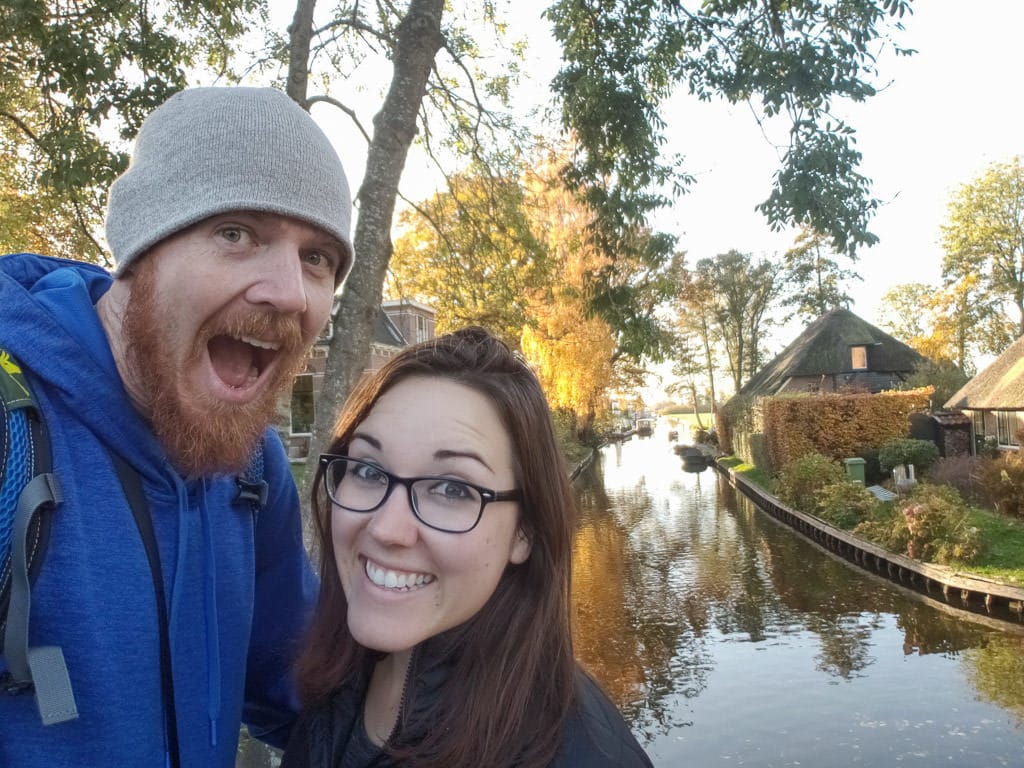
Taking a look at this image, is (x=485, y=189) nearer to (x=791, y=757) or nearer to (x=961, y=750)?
(x=791, y=757)

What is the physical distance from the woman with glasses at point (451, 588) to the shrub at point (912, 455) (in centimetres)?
2267

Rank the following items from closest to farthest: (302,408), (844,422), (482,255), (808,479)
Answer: (482,255)
(808,479)
(844,422)
(302,408)

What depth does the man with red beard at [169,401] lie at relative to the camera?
121 cm

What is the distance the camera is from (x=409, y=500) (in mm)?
1515

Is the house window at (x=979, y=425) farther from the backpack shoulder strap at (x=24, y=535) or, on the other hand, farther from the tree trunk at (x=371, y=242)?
the backpack shoulder strap at (x=24, y=535)

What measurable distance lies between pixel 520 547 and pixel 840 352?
129 ft

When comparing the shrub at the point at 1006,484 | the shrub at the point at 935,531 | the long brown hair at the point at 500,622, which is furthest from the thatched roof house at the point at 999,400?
the long brown hair at the point at 500,622

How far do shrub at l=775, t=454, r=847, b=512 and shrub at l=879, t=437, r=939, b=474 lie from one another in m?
1.65

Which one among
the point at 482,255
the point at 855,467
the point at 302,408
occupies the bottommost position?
the point at 855,467

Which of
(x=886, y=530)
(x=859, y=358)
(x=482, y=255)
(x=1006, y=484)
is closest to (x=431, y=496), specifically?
(x=482, y=255)

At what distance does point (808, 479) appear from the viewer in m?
20.5

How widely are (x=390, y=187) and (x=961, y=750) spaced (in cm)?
794

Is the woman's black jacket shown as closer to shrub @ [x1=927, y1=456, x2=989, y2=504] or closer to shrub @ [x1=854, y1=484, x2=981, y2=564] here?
shrub @ [x1=854, y1=484, x2=981, y2=564]

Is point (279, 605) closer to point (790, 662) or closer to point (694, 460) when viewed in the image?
point (790, 662)
